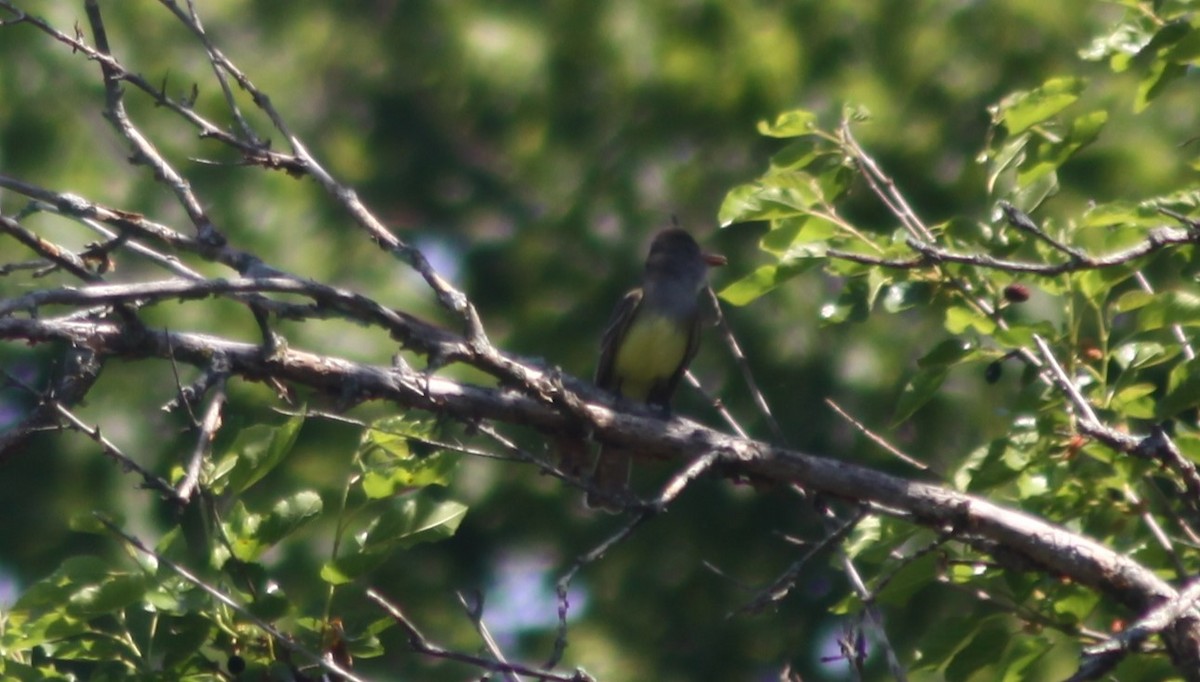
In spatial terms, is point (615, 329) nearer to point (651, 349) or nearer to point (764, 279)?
point (651, 349)

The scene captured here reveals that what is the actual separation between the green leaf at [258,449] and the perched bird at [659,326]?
3.41 metres

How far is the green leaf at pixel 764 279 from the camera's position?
11.3 ft

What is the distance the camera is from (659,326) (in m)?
6.23

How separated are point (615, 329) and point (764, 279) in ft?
9.26

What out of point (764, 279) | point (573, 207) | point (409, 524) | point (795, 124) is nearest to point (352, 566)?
point (409, 524)

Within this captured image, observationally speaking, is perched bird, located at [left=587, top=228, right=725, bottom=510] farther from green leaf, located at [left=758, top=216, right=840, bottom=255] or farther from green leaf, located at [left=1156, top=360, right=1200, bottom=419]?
green leaf, located at [left=1156, top=360, right=1200, bottom=419]

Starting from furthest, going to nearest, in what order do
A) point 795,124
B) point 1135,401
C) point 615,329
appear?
point 615,329, point 795,124, point 1135,401

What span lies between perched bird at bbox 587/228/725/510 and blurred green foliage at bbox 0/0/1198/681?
9.4 inches

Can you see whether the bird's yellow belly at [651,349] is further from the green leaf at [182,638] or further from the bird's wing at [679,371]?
the green leaf at [182,638]

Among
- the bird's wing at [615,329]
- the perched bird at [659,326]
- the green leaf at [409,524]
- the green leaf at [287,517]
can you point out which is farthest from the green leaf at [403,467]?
the bird's wing at [615,329]

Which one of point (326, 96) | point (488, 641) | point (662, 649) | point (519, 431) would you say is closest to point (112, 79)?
point (488, 641)

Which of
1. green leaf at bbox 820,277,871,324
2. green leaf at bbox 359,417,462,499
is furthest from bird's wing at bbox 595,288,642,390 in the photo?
green leaf at bbox 359,417,462,499

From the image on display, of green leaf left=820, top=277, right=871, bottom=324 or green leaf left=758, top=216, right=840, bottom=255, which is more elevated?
green leaf left=758, top=216, right=840, bottom=255

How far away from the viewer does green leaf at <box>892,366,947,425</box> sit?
3.50 metres
